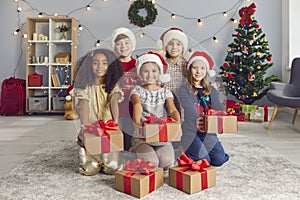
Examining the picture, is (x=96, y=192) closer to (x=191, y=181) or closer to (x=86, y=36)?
(x=191, y=181)

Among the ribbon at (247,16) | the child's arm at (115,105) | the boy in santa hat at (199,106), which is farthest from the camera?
the ribbon at (247,16)

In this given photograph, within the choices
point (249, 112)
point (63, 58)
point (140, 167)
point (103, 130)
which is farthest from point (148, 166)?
point (63, 58)

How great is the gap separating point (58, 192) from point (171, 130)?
2.18 feet

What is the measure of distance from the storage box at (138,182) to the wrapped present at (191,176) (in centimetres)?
9

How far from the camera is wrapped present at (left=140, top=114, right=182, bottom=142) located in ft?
6.02

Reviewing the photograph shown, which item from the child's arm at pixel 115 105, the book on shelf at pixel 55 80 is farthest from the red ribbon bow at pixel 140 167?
the book on shelf at pixel 55 80

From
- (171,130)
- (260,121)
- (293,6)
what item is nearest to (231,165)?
(171,130)

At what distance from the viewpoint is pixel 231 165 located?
2408 mm

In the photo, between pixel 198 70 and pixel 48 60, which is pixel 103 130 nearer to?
pixel 198 70

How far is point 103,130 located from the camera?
186 centimetres

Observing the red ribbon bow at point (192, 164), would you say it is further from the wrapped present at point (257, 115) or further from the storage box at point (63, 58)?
the storage box at point (63, 58)

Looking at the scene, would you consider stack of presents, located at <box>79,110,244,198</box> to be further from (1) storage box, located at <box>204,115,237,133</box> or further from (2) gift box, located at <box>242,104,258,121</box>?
(2) gift box, located at <box>242,104,258,121</box>

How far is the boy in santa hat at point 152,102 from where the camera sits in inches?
79.0

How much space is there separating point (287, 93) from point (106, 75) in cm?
264
